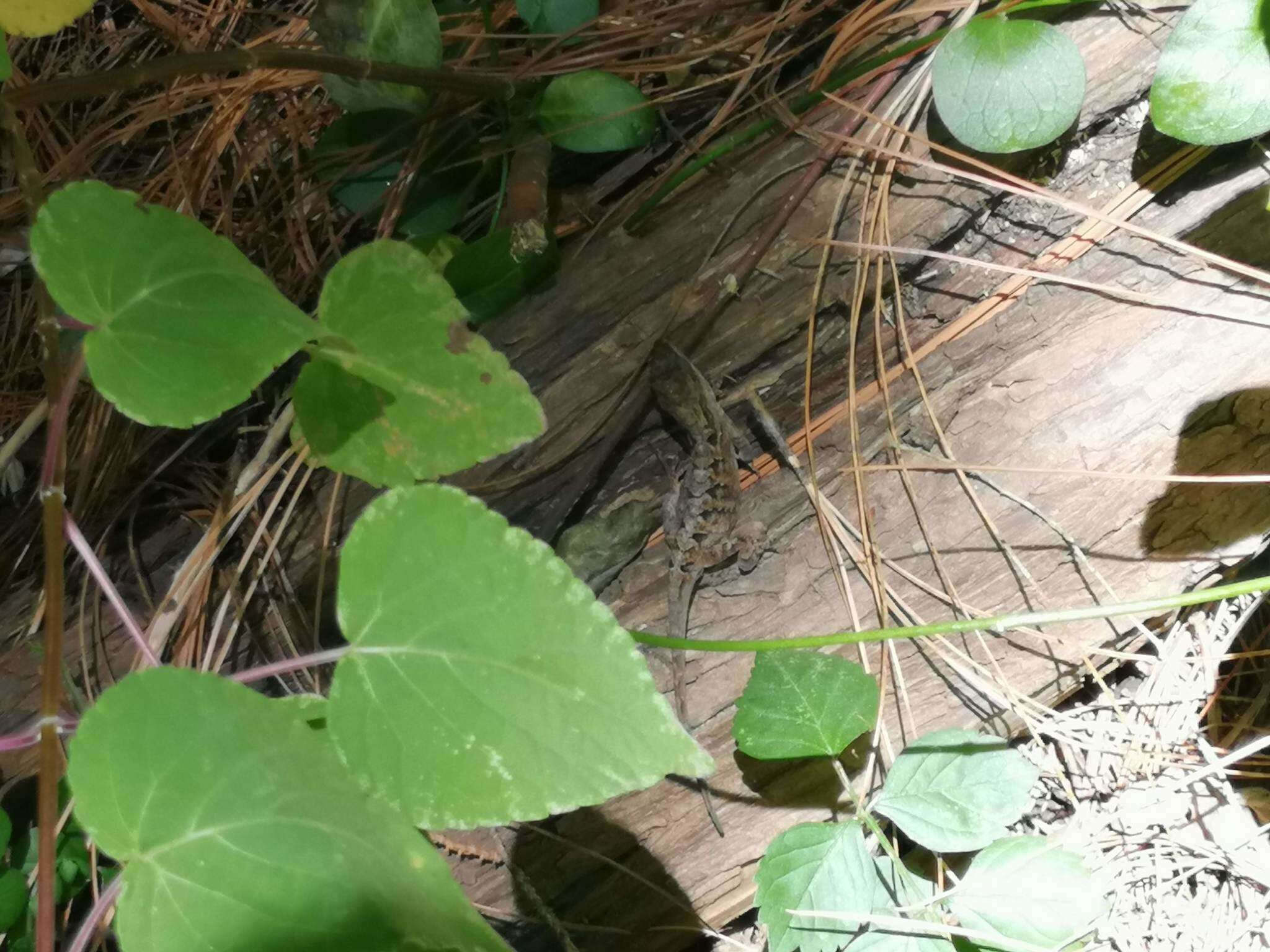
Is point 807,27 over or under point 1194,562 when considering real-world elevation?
over

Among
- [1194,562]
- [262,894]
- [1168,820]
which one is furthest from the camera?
[1168,820]

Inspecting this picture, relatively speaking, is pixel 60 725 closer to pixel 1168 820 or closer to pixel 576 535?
pixel 576 535

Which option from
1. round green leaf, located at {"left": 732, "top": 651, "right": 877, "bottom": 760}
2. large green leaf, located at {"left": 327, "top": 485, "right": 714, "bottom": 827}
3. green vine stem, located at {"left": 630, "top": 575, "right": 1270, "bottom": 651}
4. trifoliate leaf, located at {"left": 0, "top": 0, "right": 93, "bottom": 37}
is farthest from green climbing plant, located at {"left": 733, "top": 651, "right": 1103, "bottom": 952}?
trifoliate leaf, located at {"left": 0, "top": 0, "right": 93, "bottom": 37}

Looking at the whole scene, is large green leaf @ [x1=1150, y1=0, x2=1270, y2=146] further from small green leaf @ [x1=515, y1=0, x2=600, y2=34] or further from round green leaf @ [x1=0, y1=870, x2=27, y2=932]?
round green leaf @ [x1=0, y1=870, x2=27, y2=932]

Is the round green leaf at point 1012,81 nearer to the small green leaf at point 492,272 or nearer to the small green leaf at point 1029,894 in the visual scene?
the small green leaf at point 492,272

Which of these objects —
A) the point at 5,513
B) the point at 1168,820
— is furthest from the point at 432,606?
the point at 1168,820

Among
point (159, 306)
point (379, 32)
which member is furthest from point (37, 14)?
point (379, 32)

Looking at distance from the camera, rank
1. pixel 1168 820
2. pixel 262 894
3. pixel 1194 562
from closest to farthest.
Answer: pixel 262 894
pixel 1194 562
pixel 1168 820
